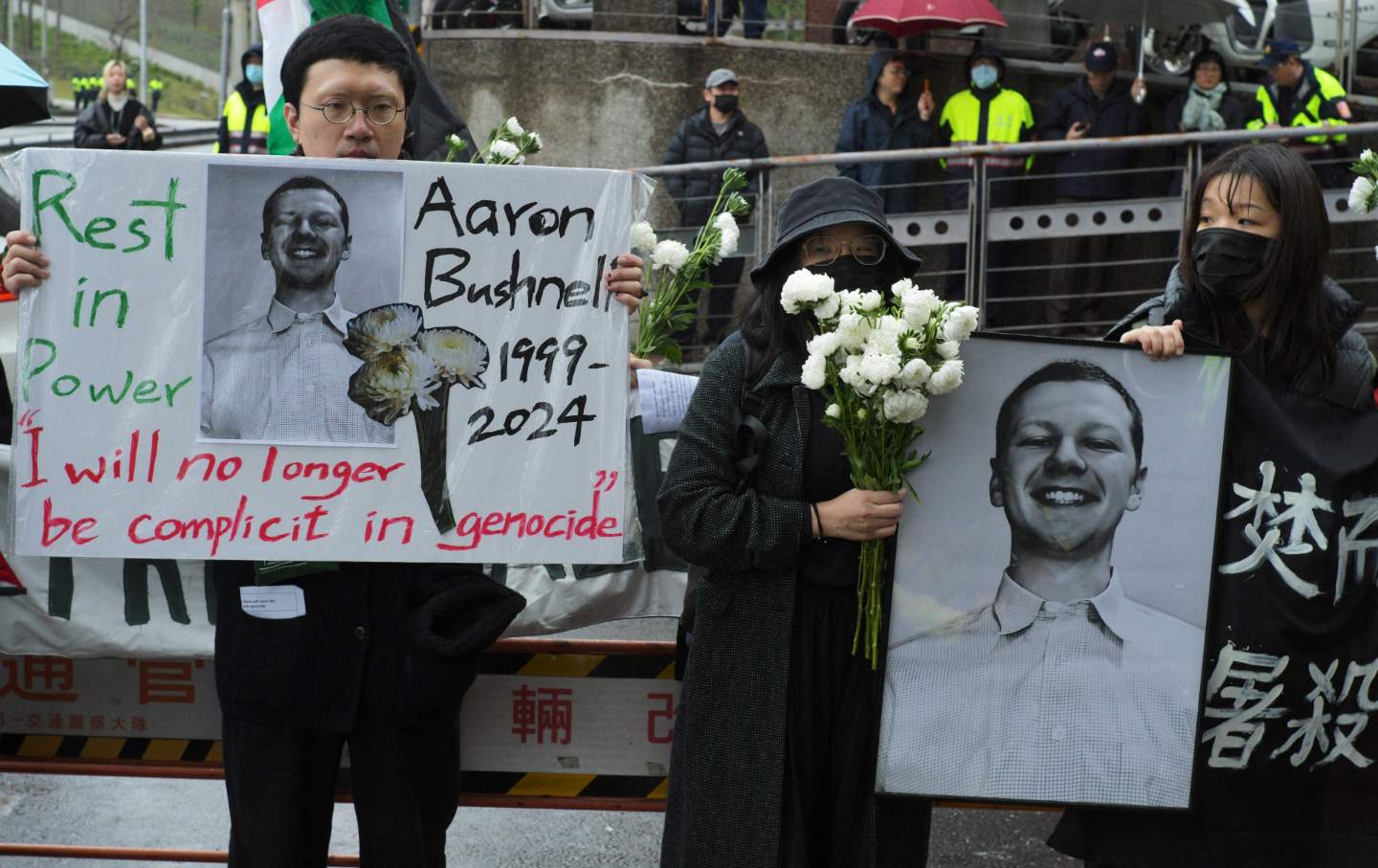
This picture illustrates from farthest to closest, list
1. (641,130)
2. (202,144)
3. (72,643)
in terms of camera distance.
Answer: (202,144)
(641,130)
(72,643)

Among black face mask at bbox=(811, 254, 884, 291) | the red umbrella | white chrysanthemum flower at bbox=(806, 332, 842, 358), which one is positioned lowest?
white chrysanthemum flower at bbox=(806, 332, 842, 358)

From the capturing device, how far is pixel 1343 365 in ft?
11.1

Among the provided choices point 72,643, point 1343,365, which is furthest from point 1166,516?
point 72,643

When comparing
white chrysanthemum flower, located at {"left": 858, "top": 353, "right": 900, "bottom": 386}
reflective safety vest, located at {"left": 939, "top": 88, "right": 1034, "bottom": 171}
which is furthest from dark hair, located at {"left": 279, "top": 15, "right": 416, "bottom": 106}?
reflective safety vest, located at {"left": 939, "top": 88, "right": 1034, "bottom": 171}

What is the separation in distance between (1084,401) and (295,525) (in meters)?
1.65

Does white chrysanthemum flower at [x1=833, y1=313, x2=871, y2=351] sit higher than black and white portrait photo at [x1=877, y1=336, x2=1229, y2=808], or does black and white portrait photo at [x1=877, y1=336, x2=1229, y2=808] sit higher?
white chrysanthemum flower at [x1=833, y1=313, x2=871, y2=351]

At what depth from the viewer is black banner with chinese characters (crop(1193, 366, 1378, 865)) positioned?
3332 millimetres

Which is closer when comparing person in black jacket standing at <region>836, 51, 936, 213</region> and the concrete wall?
person in black jacket standing at <region>836, 51, 936, 213</region>

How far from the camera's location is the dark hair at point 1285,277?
332 cm

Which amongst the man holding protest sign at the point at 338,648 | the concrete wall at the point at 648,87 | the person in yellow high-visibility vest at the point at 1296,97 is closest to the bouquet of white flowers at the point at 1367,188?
the man holding protest sign at the point at 338,648

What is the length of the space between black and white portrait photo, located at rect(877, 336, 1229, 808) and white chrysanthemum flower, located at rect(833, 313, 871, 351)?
0.38 metres

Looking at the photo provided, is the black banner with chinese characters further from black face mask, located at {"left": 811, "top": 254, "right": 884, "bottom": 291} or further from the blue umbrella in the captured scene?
the blue umbrella

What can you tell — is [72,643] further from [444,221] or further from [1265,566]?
[1265,566]

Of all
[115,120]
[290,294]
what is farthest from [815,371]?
[115,120]
